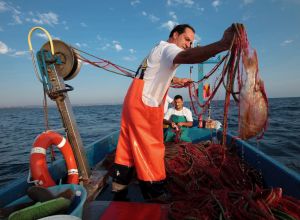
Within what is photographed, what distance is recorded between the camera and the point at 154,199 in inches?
105

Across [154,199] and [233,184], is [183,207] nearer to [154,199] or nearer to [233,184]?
[154,199]

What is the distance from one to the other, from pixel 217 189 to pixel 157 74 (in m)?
1.99

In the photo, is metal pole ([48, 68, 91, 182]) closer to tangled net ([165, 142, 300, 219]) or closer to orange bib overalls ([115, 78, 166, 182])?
orange bib overalls ([115, 78, 166, 182])

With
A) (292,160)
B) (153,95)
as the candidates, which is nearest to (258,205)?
(153,95)

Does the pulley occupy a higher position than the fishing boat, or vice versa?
the pulley

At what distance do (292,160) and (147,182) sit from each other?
7206 mm

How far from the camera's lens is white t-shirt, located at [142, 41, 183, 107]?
2.32 m

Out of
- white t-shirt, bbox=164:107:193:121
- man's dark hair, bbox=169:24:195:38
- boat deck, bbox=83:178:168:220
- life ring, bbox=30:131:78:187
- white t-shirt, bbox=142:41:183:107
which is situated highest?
man's dark hair, bbox=169:24:195:38

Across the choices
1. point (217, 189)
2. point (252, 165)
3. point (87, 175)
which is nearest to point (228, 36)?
point (217, 189)

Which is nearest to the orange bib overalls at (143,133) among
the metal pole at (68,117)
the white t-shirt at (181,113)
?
the metal pole at (68,117)

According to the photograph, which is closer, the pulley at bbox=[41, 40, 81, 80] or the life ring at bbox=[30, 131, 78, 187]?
the life ring at bbox=[30, 131, 78, 187]

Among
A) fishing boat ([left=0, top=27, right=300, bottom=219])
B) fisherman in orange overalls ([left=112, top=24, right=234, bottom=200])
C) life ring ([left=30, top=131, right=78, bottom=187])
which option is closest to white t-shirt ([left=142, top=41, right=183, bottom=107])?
fisherman in orange overalls ([left=112, top=24, right=234, bottom=200])

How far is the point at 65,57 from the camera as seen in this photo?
10.4ft

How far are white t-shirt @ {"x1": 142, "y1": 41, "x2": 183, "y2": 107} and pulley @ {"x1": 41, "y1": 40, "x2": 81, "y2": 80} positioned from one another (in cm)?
129
